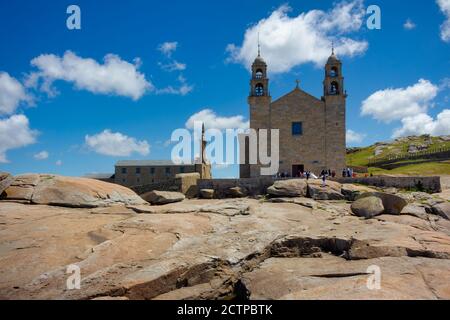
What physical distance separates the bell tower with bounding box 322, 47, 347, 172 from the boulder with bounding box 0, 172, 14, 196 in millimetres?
31442

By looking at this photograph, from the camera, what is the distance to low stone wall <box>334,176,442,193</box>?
92.4 ft

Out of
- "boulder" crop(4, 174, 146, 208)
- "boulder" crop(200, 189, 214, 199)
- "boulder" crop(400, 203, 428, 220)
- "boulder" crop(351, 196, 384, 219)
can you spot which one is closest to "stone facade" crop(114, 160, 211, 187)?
"boulder" crop(200, 189, 214, 199)

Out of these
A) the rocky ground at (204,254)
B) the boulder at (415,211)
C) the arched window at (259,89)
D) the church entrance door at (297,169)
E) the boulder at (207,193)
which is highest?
the arched window at (259,89)

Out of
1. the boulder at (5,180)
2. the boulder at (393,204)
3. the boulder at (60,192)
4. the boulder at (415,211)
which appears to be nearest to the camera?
the boulder at (5,180)

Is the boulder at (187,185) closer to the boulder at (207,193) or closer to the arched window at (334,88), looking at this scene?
the boulder at (207,193)

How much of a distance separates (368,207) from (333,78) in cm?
2472

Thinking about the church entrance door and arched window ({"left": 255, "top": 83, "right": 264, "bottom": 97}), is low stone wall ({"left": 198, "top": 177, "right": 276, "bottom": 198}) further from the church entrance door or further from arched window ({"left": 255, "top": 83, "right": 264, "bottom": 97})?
arched window ({"left": 255, "top": 83, "right": 264, "bottom": 97})

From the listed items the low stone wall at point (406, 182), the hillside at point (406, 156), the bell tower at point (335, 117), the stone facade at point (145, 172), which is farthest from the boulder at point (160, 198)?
the stone facade at point (145, 172)

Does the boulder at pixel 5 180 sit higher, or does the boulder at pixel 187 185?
the boulder at pixel 5 180

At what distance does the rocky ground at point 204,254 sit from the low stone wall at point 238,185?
435 inches

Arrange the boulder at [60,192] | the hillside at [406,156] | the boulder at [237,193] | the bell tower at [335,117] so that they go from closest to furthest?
the boulder at [60,192] < the boulder at [237,193] < the bell tower at [335,117] < the hillside at [406,156]

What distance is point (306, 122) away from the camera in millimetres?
40375

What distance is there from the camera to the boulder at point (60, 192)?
16828 mm
